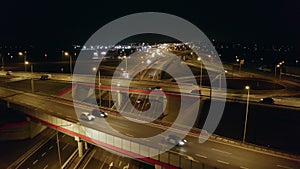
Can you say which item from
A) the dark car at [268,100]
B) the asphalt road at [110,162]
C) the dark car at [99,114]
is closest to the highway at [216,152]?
the dark car at [99,114]

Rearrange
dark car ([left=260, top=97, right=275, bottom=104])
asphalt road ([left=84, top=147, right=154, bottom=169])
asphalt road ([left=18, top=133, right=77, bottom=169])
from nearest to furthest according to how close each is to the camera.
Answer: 1. asphalt road ([left=84, top=147, right=154, bottom=169])
2. asphalt road ([left=18, top=133, right=77, bottom=169])
3. dark car ([left=260, top=97, right=275, bottom=104])

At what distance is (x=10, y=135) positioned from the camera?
4212 centimetres

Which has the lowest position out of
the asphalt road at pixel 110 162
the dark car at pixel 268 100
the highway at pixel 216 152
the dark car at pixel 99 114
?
the asphalt road at pixel 110 162

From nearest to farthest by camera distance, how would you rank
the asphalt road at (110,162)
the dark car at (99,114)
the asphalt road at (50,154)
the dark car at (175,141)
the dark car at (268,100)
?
the dark car at (175,141) → the asphalt road at (110,162) → the dark car at (99,114) → the asphalt road at (50,154) → the dark car at (268,100)

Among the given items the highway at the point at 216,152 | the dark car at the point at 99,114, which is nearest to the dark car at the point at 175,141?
the highway at the point at 216,152

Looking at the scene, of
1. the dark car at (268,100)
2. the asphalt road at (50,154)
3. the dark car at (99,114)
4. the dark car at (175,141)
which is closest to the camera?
the dark car at (175,141)

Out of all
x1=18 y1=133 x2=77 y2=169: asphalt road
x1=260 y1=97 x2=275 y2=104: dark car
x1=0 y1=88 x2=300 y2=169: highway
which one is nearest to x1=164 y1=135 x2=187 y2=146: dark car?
x1=0 y1=88 x2=300 y2=169: highway

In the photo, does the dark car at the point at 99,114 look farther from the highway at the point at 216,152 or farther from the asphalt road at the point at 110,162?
the asphalt road at the point at 110,162

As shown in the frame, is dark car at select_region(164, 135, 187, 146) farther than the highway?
Yes

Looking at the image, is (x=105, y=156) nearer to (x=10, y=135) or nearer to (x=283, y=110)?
(x=10, y=135)

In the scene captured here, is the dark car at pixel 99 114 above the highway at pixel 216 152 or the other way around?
above

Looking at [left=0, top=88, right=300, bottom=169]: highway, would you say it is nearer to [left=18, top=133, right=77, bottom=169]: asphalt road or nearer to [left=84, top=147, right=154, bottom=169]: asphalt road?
[left=84, top=147, right=154, bottom=169]: asphalt road

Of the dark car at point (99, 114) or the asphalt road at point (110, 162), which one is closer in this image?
the asphalt road at point (110, 162)

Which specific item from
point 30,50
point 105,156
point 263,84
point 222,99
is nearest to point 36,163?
point 105,156
